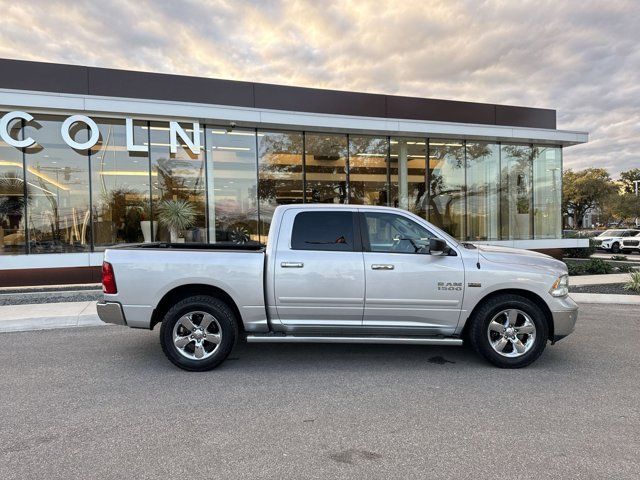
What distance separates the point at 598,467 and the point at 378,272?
271 centimetres

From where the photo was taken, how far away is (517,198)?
17391 mm

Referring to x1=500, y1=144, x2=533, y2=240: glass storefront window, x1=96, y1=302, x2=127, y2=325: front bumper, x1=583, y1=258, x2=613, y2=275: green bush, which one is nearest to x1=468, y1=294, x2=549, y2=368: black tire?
x1=96, y1=302, x2=127, y2=325: front bumper

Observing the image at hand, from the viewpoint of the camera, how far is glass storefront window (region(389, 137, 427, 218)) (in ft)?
53.4

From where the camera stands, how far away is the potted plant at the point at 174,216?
1323 centimetres

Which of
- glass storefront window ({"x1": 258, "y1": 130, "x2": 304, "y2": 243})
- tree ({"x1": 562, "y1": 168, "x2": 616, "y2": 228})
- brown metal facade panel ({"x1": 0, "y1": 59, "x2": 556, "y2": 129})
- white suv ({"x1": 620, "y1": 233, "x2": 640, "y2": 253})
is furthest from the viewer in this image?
tree ({"x1": 562, "y1": 168, "x2": 616, "y2": 228})

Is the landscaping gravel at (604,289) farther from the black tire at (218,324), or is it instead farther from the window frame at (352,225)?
the black tire at (218,324)

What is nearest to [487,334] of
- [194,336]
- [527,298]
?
[527,298]

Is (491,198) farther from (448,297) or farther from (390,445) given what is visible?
(390,445)

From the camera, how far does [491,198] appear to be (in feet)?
56.6

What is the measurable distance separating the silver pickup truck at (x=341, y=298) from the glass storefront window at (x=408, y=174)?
37.6ft

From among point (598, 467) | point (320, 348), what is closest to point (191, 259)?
point (320, 348)

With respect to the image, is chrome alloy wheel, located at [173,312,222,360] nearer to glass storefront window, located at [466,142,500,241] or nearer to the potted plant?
the potted plant

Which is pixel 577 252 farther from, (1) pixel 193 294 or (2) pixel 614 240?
(1) pixel 193 294

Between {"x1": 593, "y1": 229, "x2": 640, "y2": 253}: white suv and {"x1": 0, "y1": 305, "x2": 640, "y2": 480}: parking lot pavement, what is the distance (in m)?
25.0
